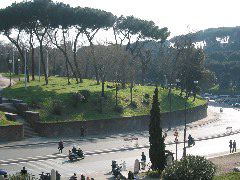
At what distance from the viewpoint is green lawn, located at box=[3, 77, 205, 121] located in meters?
47.0

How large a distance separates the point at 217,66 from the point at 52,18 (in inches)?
3004

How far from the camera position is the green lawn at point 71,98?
4697 centimetres

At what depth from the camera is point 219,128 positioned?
57.5 meters

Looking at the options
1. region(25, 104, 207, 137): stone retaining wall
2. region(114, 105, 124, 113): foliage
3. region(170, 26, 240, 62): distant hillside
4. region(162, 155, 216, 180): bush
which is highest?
region(170, 26, 240, 62): distant hillside

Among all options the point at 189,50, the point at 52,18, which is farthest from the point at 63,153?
the point at 189,50

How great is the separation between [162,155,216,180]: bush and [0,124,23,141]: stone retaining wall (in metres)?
20.4

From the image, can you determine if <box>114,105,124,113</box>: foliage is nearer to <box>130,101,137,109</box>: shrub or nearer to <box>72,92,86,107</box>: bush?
<box>130,101,137,109</box>: shrub

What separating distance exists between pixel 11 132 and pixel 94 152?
7.93m

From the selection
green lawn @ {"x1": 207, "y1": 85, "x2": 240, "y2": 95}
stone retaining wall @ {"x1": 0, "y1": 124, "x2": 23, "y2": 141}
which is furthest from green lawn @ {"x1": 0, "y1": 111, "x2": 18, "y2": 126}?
green lawn @ {"x1": 207, "y1": 85, "x2": 240, "y2": 95}

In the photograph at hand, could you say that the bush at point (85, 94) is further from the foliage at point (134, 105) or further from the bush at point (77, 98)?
the foliage at point (134, 105)

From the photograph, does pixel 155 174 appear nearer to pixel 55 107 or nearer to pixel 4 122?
pixel 4 122

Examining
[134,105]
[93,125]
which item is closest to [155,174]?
[93,125]

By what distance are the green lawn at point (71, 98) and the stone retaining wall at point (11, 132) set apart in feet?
13.5

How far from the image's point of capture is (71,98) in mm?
49781
